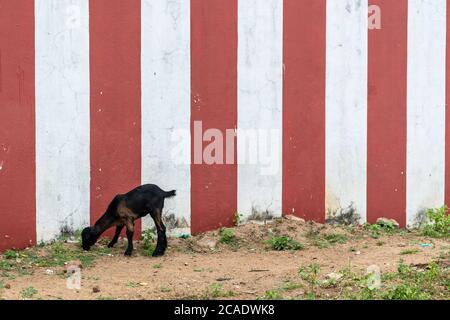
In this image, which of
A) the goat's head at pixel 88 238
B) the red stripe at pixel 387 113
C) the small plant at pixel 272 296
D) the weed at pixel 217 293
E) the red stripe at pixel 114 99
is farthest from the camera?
the red stripe at pixel 387 113

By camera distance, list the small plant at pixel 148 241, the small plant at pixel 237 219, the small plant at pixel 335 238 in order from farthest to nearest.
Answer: the small plant at pixel 237 219, the small plant at pixel 335 238, the small plant at pixel 148 241


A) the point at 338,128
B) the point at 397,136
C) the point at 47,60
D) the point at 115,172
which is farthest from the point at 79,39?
the point at 397,136

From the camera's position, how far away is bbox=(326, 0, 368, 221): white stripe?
9625 millimetres

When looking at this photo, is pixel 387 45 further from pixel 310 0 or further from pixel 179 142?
pixel 179 142

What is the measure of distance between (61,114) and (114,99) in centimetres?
57

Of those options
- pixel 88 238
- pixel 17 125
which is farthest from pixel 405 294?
pixel 17 125

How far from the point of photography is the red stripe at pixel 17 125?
852cm

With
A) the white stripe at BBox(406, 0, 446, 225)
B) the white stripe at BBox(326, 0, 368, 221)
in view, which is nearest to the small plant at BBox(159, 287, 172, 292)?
the white stripe at BBox(326, 0, 368, 221)

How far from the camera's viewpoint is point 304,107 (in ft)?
31.3

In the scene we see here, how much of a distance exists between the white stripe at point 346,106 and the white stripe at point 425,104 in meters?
0.59

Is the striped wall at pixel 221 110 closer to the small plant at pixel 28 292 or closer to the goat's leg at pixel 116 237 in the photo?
the goat's leg at pixel 116 237

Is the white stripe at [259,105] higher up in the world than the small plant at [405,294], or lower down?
higher up

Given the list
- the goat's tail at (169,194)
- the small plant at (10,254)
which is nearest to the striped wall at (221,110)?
the small plant at (10,254)

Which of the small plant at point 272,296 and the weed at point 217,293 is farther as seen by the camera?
the weed at point 217,293
